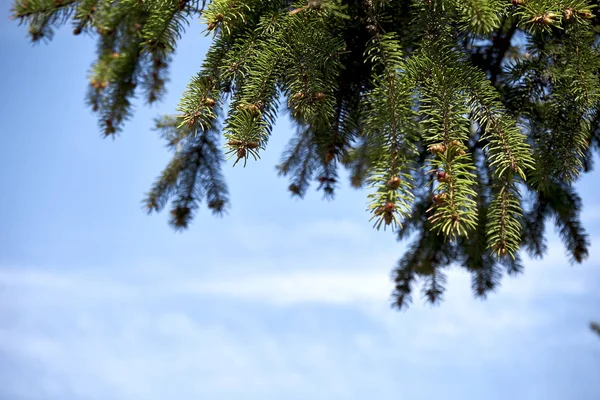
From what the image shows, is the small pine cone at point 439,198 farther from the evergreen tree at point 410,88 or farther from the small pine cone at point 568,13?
the small pine cone at point 568,13

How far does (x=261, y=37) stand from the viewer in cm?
61

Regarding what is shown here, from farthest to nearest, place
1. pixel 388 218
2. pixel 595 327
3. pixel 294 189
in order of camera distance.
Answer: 1. pixel 595 327
2. pixel 294 189
3. pixel 388 218

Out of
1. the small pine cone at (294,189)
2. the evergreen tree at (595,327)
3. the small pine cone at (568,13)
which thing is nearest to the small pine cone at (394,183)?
the small pine cone at (568,13)

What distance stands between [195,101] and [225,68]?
49mm

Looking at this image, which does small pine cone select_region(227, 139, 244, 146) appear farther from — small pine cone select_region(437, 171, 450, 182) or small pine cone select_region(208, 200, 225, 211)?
small pine cone select_region(208, 200, 225, 211)

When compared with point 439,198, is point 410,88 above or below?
above

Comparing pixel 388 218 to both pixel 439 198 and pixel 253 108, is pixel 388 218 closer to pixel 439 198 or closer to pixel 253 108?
pixel 439 198

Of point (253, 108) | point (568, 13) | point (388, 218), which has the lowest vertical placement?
point (388, 218)

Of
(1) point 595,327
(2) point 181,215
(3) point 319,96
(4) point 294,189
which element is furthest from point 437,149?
(1) point 595,327

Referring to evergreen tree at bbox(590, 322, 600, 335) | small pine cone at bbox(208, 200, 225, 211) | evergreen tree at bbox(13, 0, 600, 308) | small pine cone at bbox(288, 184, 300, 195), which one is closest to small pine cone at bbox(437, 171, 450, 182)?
evergreen tree at bbox(13, 0, 600, 308)

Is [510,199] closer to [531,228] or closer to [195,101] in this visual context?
[195,101]

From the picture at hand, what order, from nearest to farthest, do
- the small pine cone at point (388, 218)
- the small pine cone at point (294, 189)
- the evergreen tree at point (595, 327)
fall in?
the small pine cone at point (388, 218)
the small pine cone at point (294, 189)
the evergreen tree at point (595, 327)

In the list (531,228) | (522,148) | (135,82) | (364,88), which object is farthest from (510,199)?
(135,82)

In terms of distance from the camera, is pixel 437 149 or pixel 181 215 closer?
pixel 437 149
